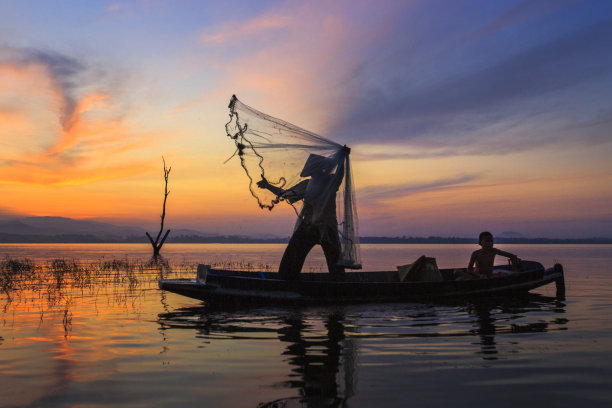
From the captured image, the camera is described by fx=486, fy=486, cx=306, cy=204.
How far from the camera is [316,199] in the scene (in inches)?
541

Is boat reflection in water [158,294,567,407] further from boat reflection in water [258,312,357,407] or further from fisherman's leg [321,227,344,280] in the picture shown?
fisherman's leg [321,227,344,280]

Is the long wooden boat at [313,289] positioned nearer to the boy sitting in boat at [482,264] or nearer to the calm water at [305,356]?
the calm water at [305,356]

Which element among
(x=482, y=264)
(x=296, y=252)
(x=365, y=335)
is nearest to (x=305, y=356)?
(x=365, y=335)

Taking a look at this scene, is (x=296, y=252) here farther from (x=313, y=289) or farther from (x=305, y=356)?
(x=305, y=356)

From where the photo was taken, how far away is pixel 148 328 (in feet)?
38.1

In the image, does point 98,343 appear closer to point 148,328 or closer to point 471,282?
point 148,328

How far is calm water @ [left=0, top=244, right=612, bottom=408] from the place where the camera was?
636 cm

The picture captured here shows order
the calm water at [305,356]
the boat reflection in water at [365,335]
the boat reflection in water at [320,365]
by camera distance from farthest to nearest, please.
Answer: the boat reflection in water at [365,335] < the calm water at [305,356] < the boat reflection in water at [320,365]

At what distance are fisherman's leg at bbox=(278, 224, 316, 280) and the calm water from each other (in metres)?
1.19

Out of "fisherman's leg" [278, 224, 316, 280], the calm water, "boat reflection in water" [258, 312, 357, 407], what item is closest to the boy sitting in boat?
the calm water

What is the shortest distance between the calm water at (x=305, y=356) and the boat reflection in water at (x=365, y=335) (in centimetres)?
4

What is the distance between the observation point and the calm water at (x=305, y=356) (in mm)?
6355

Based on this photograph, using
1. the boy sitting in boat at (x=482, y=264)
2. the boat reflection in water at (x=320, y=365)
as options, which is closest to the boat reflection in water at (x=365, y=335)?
the boat reflection in water at (x=320, y=365)

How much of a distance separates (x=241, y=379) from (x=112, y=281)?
60.2 ft
